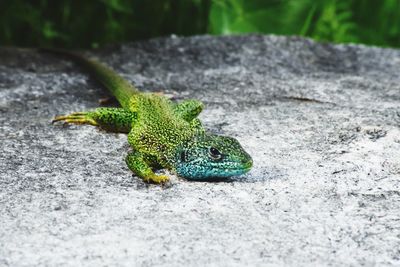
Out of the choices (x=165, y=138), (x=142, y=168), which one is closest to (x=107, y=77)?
(x=165, y=138)

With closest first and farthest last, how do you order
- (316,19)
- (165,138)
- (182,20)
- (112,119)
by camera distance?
(165,138)
(112,119)
(316,19)
(182,20)

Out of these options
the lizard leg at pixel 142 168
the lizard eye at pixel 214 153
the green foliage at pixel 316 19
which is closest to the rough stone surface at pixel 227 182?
the lizard leg at pixel 142 168

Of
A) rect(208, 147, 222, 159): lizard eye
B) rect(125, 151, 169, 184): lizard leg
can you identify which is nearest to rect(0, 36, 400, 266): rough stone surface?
rect(125, 151, 169, 184): lizard leg

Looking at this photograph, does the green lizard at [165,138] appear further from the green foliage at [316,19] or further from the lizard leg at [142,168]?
the green foliage at [316,19]

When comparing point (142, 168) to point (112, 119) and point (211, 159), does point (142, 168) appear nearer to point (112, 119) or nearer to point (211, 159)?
point (211, 159)

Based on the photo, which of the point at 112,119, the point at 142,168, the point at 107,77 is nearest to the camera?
the point at 142,168

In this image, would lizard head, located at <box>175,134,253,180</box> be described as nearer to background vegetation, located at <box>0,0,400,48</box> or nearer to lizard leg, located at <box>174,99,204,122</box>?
lizard leg, located at <box>174,99,204,122</box>
